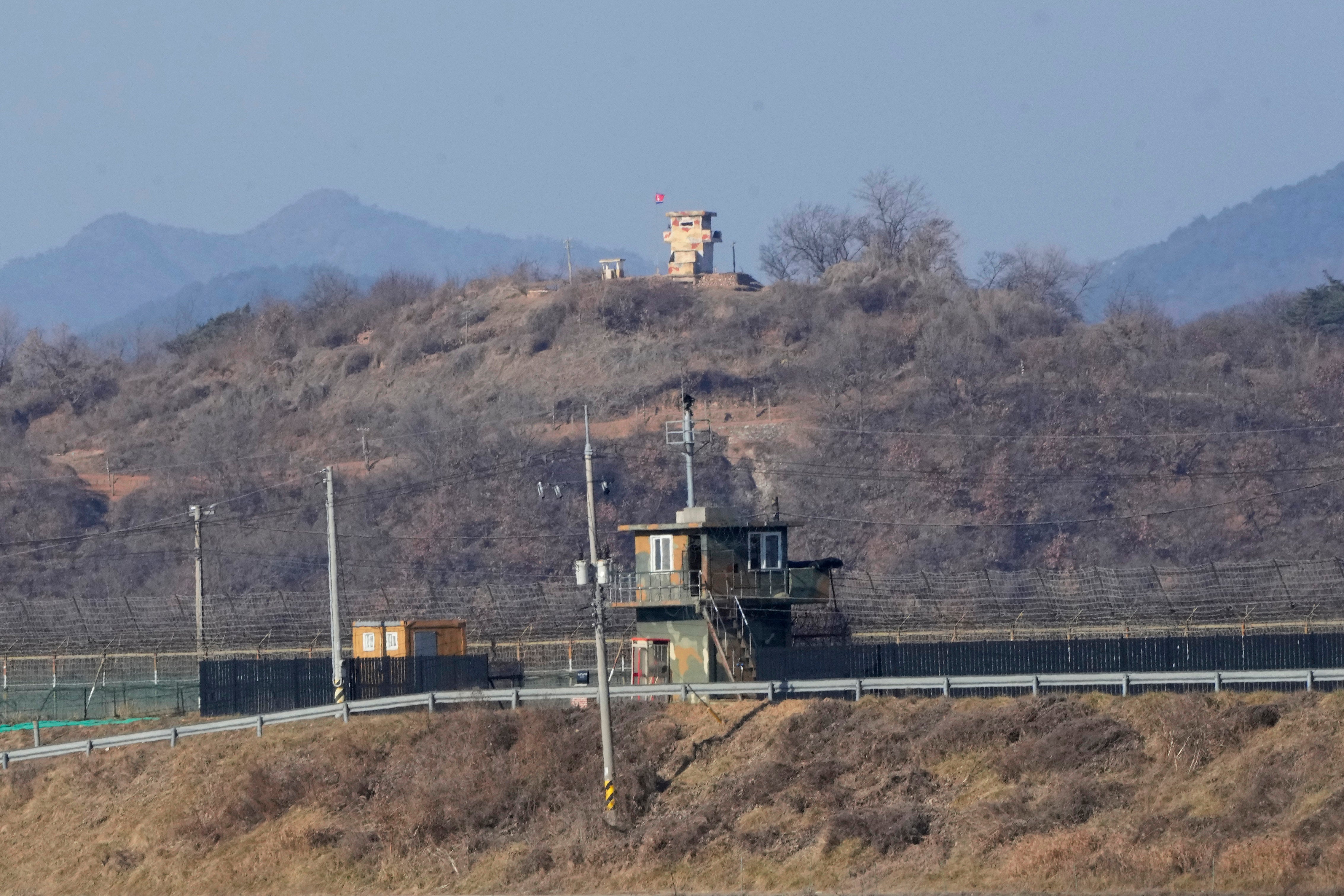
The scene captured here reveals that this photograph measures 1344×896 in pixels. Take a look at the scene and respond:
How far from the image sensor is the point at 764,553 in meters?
50.1

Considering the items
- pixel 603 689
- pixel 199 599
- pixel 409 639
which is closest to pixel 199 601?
pixel 199 599

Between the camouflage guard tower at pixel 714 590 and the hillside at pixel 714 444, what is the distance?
3438 centimetres

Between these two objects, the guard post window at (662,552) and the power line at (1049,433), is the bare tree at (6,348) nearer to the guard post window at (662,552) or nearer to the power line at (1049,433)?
the power line at (1049,433)

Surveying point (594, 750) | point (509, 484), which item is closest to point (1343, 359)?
point (509, 484)

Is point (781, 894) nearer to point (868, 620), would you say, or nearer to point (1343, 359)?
point (868, 620)

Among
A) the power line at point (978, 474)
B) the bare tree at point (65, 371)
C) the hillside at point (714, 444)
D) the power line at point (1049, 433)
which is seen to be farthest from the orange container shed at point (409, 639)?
the bare tree at point (65, 371)

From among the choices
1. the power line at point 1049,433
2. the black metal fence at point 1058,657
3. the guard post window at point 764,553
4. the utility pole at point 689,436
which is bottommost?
the black metal fence at point 1058,657

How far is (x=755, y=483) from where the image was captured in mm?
103438

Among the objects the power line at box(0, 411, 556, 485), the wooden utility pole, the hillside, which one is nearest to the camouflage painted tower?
the hillside

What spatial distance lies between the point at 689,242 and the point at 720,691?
4179 inches

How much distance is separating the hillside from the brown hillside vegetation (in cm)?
3831

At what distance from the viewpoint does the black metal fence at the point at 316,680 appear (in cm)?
4912

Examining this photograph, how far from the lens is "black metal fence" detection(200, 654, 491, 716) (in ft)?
161

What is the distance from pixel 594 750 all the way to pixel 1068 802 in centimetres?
1172
